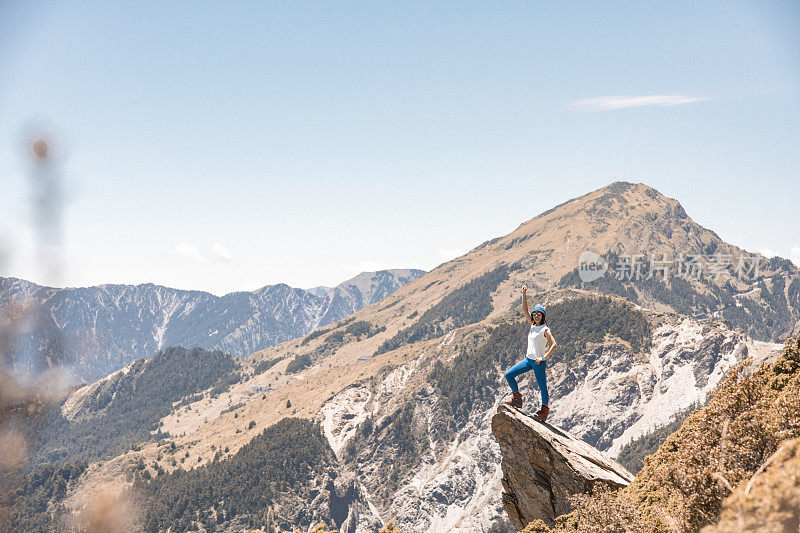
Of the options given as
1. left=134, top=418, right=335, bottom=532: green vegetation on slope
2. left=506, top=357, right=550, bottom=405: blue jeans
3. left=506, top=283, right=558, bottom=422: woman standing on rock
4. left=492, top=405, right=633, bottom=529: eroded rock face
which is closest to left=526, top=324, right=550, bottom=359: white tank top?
left=506, top=283, right=558, bottom=422: woman standing on rock

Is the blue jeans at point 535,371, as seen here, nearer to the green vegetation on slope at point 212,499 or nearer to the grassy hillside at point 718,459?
the grassy hillside at point 718,459

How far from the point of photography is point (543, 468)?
20.6 metres

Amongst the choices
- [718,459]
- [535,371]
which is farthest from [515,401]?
[718,459]

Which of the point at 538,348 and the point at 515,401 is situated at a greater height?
the point at 538,348

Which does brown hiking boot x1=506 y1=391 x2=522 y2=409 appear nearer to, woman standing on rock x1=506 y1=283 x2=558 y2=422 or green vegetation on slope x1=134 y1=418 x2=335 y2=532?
woman standing on rock x1=506 y1=283 x2=558 y2=422

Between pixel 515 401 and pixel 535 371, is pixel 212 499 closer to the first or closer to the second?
pixel 515 401

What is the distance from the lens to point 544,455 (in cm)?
2038

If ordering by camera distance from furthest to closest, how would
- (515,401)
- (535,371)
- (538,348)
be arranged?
(515,401), (535,371), (538,348)

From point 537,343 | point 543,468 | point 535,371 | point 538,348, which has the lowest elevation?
point 543,468

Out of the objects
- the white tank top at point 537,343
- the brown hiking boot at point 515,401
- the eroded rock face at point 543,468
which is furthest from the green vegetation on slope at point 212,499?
the white tank top at point 537,343

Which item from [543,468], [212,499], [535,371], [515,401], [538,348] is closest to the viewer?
[538,348]

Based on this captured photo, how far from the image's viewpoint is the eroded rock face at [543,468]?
1933cm

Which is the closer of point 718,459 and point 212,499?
point 718,459

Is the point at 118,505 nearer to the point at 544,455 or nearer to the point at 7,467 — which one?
the point at 7,467
